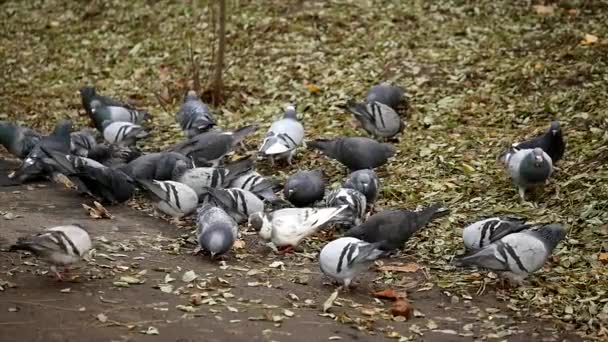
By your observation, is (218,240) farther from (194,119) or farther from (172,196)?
(194,119)

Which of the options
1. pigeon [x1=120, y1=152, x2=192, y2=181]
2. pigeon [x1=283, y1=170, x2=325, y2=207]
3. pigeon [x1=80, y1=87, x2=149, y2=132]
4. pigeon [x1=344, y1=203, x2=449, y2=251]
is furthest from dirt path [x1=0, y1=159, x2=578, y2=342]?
pigeon [x1=80, y1=87, x2=149, y2=132]

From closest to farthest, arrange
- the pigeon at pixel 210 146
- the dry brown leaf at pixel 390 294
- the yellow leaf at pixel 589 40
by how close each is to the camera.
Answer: the dry brown leaf at pixel 390 294, the pigeon at pixel 210 146, the yellow leaf at pixel 589 40

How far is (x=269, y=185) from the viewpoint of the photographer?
23.8ft

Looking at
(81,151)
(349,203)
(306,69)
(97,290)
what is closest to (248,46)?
(306,69)

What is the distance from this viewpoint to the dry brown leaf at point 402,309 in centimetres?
539

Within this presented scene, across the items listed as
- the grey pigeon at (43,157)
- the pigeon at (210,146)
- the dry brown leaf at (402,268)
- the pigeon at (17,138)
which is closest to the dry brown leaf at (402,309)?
the dry brown leaf at (402,268)

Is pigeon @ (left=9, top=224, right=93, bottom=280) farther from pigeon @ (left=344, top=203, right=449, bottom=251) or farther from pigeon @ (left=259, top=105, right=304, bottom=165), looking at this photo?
pigeon @ (left=259, top=105, right=304, bottom=165)

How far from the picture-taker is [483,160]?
26.5 ft

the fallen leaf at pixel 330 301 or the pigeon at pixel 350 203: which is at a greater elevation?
the pigeon at pixel 350 203

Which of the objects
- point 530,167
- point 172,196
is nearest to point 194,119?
point 172,196

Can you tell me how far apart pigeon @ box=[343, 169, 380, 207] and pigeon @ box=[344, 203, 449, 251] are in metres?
0.71

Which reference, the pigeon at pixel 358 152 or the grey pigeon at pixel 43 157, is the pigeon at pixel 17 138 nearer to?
the grey pigeon at pixel 43 157

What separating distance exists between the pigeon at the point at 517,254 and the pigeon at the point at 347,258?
22.4 inches

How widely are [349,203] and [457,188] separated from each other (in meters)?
1.37
